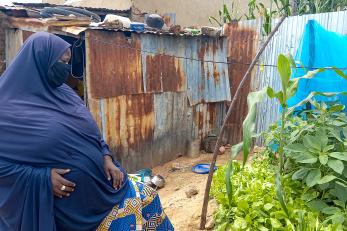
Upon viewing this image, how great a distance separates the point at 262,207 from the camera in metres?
2.74

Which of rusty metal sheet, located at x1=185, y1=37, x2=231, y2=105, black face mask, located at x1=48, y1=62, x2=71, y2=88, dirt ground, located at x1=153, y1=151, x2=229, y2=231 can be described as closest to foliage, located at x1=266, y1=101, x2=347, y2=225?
dirt ground, located at x1=153, y1=151, x2=229, y2=231

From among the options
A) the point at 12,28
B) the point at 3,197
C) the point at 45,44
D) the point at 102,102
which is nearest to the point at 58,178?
the point at 3,197

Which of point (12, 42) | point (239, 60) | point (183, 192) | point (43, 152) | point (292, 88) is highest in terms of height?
point (12, 42)

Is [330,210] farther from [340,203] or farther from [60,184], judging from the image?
[60,184]

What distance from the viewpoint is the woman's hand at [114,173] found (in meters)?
2.26

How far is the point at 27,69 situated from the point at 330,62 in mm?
2965

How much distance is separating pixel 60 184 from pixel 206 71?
541 centimetres

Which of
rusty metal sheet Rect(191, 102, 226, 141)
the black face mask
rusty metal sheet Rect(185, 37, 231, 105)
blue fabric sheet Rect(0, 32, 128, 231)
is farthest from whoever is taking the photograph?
rusty metal sheet Rect(191, 102, 226, 141)

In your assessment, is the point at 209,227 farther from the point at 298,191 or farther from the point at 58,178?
the point at 58,178

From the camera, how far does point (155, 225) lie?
7.86 ft

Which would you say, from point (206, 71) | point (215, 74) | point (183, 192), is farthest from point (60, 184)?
point (215, 74)

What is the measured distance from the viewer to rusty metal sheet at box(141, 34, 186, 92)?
6059mm

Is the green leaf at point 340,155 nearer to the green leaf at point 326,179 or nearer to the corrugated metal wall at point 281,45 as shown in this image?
the green leaf at point 326,179

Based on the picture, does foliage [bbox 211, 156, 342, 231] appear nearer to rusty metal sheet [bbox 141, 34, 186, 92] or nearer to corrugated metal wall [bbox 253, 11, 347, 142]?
corrugated metal wall [bbox 253, 11, 347, 142]
